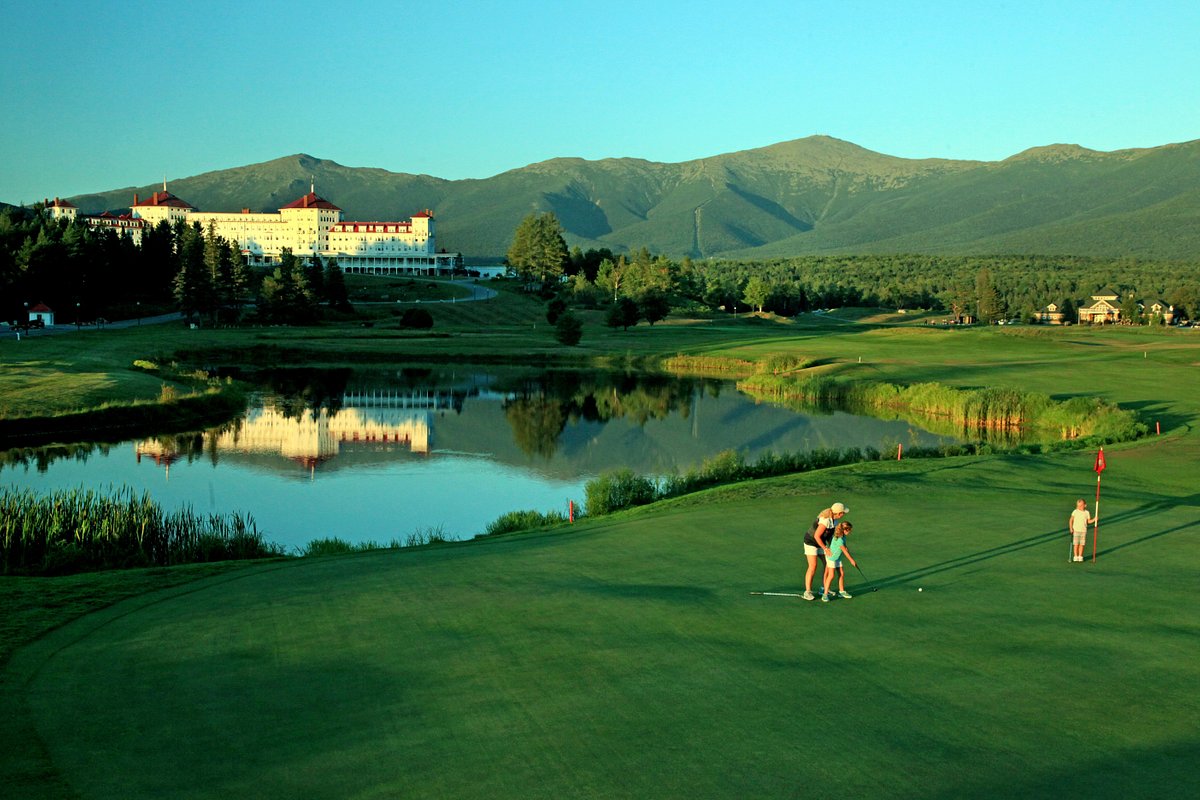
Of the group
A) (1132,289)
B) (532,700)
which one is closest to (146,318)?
(532,700)

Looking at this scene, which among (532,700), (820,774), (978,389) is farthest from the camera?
(978,389)

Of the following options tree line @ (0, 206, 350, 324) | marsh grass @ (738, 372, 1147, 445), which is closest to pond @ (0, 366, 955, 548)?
marsh grass @ (738, 372, 1147, 445)

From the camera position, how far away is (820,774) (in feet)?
32.0

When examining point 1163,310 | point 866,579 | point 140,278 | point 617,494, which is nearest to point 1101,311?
point 1163,310

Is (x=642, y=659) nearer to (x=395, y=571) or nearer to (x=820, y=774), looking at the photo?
(x=820, y=774)

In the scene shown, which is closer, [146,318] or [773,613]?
[773,613]

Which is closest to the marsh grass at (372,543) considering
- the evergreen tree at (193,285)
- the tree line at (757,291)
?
the evergreen tree at (193,285)

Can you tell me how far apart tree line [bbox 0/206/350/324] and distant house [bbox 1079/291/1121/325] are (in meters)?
112

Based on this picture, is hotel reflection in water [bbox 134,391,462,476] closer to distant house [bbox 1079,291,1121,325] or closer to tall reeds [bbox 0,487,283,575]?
tall reeds [bbox 0,487,283,575]

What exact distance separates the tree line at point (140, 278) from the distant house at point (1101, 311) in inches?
4417

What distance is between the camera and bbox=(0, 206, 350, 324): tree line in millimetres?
98500

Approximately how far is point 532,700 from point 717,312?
14382cm

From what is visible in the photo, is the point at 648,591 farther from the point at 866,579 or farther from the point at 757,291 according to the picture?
the point at 757,291

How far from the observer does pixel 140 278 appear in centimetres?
12338
